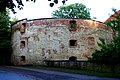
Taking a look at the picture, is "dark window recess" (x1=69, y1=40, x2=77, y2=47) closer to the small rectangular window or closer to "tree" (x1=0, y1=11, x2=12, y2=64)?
the small rectangular window

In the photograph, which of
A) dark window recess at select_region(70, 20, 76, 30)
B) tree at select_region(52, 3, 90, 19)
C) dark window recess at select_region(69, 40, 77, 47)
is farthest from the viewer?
tree at select_region(52, 3, 90, 19)

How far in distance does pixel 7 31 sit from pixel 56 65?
37.9 feet

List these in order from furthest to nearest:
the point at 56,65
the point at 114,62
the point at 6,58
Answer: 1. the point at 6,58
2. the point at 56,65
3. the point at 114,62

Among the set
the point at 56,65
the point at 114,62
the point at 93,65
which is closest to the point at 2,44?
the point at 56,65

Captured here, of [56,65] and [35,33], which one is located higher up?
[35,33]

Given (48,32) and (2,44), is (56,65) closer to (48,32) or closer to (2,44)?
(48,32)

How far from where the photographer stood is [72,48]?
27.7 m

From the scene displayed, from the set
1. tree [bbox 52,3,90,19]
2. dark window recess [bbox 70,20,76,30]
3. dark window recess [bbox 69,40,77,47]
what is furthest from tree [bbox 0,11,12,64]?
tree [bbox 52,3,90,19]

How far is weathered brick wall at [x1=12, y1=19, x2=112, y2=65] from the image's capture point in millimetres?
27438

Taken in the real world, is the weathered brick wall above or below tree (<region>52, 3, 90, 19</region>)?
below

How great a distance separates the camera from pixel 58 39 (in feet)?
90.3

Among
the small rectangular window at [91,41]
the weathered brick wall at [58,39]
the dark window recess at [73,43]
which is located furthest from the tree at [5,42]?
the small rectangular window at [91,41]

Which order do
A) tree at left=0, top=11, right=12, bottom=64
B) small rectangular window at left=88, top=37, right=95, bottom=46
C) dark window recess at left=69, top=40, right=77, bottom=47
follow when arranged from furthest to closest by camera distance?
1. tree at left=0, top=11, right=12, bottom=64
2. small rectangular window at left=88, top=37, right=95, bottom=46
3. dark window recess at left=69, top=40, right=77, bottom=47

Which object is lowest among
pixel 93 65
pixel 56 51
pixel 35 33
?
pixel 93 65
